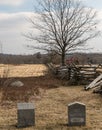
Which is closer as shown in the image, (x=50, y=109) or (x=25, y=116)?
(x=25, y=116)

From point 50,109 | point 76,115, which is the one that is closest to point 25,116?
point 76,115

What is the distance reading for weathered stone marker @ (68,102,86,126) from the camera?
1201 cm

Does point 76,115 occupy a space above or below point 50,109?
above

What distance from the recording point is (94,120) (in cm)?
1275

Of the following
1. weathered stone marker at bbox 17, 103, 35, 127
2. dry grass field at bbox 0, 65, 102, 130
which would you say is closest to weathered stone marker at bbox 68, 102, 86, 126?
dry grass field at bbox 0, 65, 102, 130

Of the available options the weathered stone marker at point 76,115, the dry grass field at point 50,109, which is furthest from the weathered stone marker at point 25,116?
the weathered stone marker at point 76,115

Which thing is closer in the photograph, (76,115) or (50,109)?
(76,115)

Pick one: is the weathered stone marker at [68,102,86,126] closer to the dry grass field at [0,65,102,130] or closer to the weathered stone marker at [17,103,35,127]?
the dry grass field at [0,65,102,130]

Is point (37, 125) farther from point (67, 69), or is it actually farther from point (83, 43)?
point (83, 43)

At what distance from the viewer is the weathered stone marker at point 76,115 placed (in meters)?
12.0

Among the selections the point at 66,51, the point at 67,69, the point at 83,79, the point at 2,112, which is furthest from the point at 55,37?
the point at 2,112

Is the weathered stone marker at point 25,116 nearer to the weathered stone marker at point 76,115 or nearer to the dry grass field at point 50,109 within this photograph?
the dry grass field at point 50,109

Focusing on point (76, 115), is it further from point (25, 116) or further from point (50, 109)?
point (50, 109)

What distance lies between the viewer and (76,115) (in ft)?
39.5
